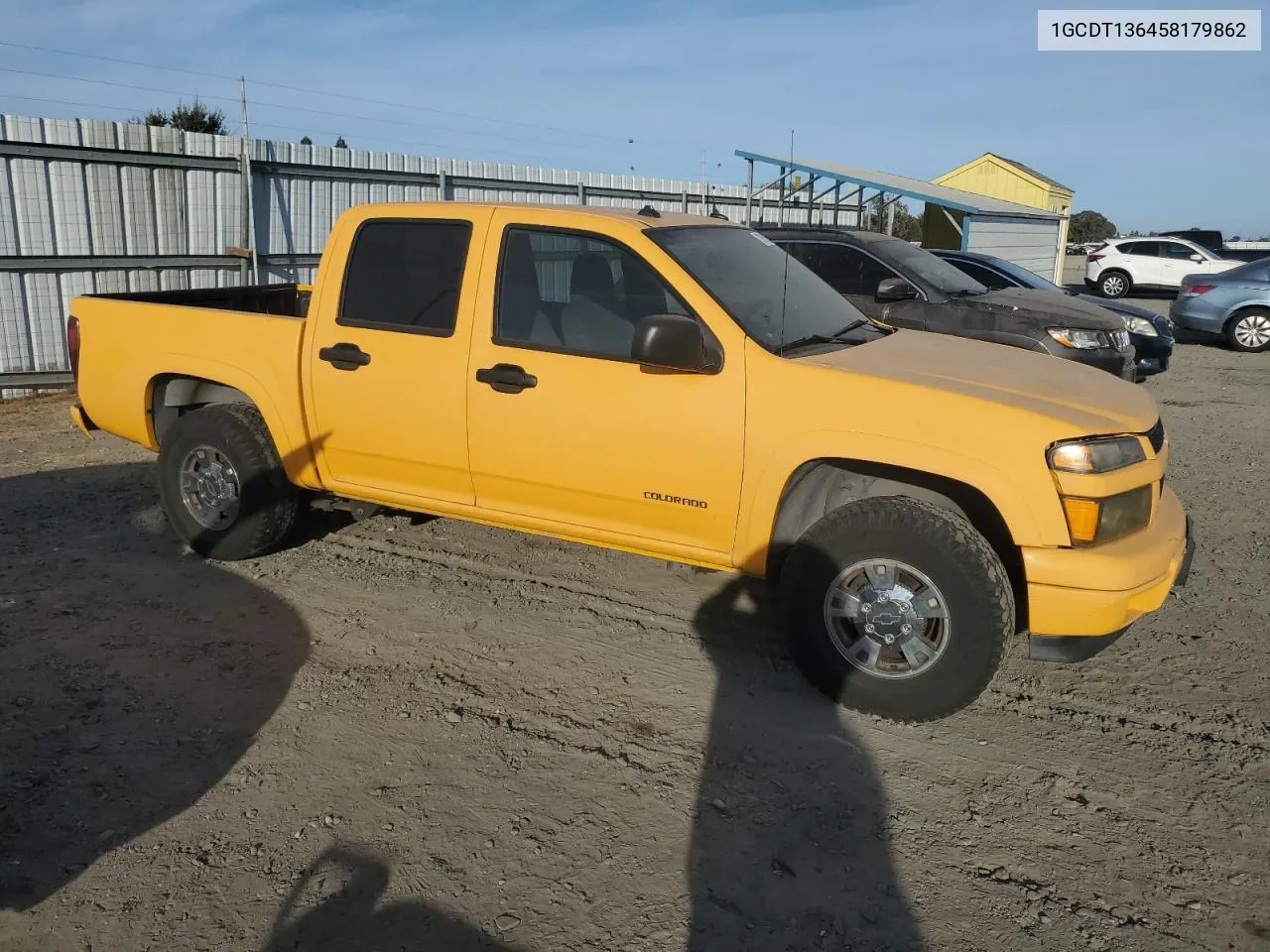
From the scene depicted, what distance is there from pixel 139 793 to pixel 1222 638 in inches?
181

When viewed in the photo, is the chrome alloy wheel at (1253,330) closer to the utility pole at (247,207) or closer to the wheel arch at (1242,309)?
the wheel arch at (1242,309)

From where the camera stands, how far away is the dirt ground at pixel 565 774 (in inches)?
112

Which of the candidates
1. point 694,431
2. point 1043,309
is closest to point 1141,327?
point 1043,309

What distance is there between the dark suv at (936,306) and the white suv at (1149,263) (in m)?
17.8

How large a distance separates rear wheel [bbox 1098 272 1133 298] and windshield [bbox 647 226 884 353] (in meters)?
23.6

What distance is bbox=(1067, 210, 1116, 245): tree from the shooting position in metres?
70.5

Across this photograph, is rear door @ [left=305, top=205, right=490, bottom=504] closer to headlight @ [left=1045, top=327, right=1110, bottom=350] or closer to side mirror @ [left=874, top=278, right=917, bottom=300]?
side mirror @ [left=874, top=278, right=917, bottom=300]

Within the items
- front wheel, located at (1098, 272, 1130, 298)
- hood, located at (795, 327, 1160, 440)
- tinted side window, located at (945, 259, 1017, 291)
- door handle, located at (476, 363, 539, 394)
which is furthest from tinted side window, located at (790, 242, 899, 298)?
front wheel, located at (1098, 272, 1130, 298)

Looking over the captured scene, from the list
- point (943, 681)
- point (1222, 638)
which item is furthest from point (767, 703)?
point (1222, 638)

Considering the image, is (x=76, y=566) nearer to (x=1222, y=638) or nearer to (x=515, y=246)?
(x=515, y=246)

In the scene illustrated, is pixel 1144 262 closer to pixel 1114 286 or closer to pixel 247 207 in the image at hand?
pixel 1114 286

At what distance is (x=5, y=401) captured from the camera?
1003cm

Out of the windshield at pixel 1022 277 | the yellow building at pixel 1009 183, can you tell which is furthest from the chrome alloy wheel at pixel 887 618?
the yellow building at pixel 1009 183

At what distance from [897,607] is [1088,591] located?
67 centimetres
